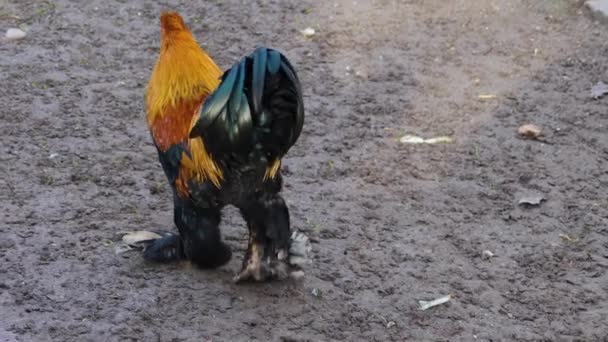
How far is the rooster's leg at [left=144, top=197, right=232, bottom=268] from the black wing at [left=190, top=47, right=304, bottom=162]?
472 millimetres

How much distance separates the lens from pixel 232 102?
3.30 m

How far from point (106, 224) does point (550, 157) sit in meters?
2.64

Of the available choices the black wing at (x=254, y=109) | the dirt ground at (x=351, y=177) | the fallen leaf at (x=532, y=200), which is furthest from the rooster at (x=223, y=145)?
the fallen leaf at (x=532, y=200)

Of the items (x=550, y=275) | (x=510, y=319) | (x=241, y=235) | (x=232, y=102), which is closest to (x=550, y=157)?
(x=550, y=275)

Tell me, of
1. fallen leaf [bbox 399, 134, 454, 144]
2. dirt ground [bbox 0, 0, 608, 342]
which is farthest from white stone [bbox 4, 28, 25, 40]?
fallen leaf [bbox 399, 134, 454, 144]

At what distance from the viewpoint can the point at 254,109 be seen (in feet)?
10.9

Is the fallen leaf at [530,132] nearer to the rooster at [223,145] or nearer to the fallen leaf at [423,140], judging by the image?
the fallen leaf at [423,140]

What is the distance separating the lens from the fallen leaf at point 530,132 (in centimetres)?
527

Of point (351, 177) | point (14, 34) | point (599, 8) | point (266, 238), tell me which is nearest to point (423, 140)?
point (351, 177)

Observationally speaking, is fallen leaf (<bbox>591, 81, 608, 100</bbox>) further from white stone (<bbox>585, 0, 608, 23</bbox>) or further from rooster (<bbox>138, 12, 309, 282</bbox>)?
rooster (<bbox>138, 12, 309, 282</bbox>)

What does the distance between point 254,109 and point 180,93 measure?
0.61 m

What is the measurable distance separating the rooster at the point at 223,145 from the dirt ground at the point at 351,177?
0.17 m

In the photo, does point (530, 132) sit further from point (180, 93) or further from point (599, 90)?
point (180, 93)

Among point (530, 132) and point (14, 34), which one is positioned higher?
point (14, 34)
